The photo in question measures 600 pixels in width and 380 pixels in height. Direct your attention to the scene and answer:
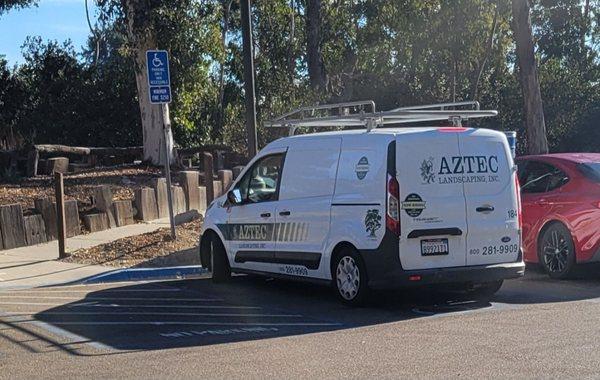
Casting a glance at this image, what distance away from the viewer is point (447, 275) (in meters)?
8.73

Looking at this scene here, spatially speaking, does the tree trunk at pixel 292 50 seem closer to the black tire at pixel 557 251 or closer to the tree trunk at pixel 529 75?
the tree trunk at pixel 529 75

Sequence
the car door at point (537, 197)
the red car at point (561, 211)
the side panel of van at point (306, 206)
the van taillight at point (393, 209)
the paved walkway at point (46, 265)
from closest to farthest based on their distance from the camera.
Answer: the van taillight at point (393, 209)
the side panel of van at point (306, 206)
the red car at point (561, 211)
the car door at point (537, 197)
the paved walkway at point (46, 265)

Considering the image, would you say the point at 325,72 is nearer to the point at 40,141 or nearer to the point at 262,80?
the point at 262,80

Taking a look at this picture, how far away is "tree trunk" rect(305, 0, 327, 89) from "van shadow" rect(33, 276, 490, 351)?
18799 mm

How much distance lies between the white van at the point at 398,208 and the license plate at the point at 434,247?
11mm

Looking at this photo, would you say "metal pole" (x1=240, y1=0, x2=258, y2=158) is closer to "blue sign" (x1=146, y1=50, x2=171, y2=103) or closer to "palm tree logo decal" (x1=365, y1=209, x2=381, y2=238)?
"blue sign" (x1=146, y1=50, x2=171, y2=103)

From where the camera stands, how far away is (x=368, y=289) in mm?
8773

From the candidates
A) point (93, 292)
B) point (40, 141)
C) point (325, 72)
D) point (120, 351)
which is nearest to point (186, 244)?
point (93, 292)

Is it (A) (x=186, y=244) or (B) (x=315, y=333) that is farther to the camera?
(A) (x=186, y=244)

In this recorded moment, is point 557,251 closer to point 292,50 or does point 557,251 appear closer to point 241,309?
point 241,309

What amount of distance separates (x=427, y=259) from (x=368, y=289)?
72cm

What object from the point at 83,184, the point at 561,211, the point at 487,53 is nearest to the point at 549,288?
the point at 561,211

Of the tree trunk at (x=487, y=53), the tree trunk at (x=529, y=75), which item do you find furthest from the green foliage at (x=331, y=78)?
the tree trunk at (x=529, y=75)

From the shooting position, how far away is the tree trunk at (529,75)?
19.7 m
